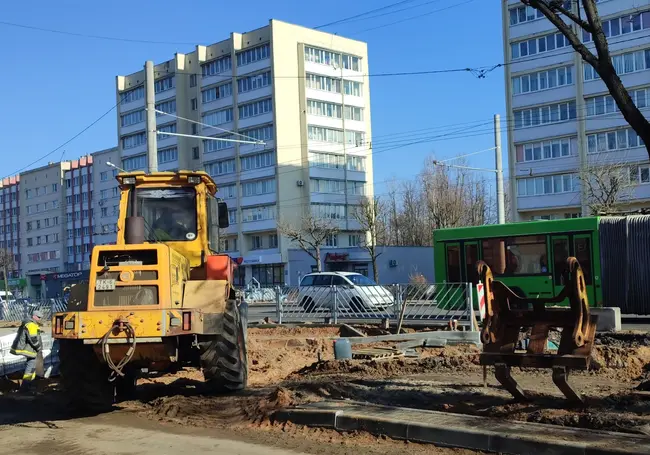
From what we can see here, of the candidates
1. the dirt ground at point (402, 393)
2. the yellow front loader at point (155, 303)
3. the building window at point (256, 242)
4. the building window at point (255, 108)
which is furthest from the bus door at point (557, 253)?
the building window at point (256, 242)

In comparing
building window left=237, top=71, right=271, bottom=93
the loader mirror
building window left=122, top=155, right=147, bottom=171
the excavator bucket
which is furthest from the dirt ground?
building window left=122, top=155, right=147, bottom=171

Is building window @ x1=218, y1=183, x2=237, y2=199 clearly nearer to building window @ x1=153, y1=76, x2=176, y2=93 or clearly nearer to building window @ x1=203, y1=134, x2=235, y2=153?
building window @ x1=203, y1=134, x2=235, y2=153

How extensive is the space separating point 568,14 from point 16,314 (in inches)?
1391

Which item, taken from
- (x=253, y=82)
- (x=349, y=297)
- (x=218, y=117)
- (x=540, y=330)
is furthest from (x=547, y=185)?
(x=540, y=330)

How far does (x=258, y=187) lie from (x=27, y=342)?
62.7m

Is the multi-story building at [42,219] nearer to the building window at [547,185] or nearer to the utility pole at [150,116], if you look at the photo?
the building window at [547,185]

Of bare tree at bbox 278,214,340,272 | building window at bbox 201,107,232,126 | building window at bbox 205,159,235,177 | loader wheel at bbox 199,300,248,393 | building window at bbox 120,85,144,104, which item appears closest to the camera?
loader wheel at bbox 199,300,248,393

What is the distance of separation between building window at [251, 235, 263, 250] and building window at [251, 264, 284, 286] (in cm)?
229

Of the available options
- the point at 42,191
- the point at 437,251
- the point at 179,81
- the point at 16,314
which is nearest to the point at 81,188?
the point at 42,191

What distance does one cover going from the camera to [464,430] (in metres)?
7.11

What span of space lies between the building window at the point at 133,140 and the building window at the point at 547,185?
49.6 m

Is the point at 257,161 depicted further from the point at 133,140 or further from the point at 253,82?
the point at 133,140

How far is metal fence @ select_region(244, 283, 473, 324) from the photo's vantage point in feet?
66.7

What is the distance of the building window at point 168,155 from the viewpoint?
8438 centimetres
